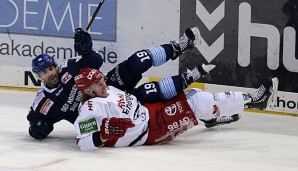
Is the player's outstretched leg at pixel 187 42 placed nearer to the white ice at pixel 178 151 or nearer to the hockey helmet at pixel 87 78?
the white ice at pixel 178 151

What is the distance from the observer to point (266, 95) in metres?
6.06

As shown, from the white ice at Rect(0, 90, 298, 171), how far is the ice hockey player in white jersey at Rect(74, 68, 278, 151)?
0.26 ft

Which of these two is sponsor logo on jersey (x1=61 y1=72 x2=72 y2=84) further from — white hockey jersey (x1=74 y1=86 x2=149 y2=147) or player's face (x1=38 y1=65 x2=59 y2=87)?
white hockey jersey (x1=74 y1=86 x2=149 y2=147)

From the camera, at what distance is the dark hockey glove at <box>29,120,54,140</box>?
581cm

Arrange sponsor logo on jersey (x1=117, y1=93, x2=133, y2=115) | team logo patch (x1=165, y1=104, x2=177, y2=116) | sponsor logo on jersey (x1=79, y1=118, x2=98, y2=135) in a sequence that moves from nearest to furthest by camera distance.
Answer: sponsor logo on jersey (x1=79, y1=118, x2=98, y2=135) → sponsor logo on jersey (x1=117, y1=93, x2=133, y2=115) → team logo patch (x1=165, y1=104, x2=177, y2=116)

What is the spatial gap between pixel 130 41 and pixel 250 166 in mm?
2447

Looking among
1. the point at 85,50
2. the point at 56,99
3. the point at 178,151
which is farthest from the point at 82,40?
the point at 178,151

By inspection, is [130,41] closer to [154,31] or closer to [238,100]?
[154,31]

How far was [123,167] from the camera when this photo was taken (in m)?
5.12

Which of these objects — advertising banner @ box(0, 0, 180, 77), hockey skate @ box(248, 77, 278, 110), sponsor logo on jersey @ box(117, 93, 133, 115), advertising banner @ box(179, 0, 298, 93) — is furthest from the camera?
advertising banner @ box(0, 0, 180, 77)

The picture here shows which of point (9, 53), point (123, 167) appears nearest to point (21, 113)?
point (9, 53)

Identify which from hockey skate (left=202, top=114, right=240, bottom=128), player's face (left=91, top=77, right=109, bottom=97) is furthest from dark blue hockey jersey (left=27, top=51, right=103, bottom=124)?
hockey skate (left=202, top=114, right=240, bottom=128)

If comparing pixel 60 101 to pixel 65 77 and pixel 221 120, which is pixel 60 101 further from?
pixel 221 120

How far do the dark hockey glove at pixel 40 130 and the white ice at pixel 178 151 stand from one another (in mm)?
48
